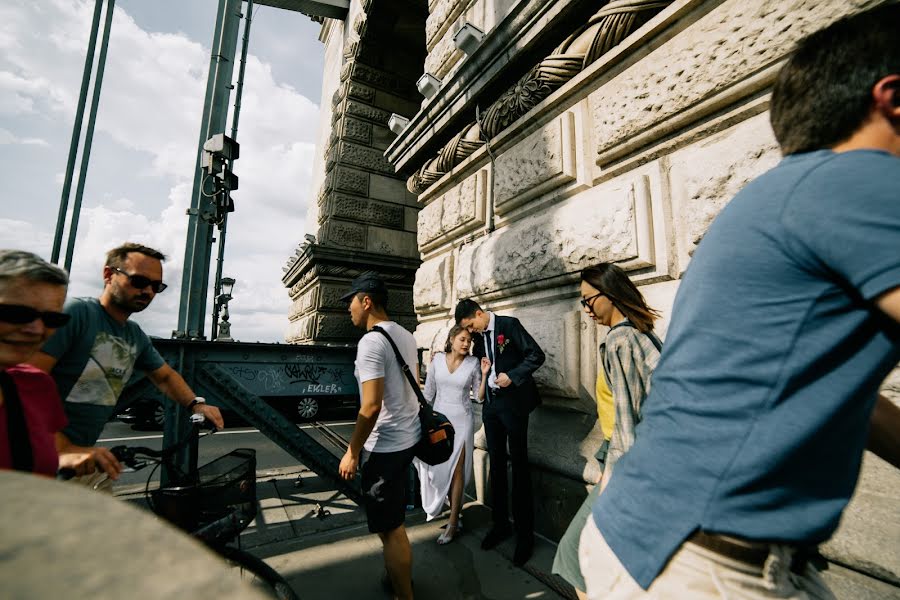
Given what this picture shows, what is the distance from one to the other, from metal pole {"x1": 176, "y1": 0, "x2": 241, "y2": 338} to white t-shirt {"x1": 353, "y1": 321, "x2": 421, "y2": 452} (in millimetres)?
3956

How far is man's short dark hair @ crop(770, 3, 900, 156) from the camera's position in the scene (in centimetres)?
74

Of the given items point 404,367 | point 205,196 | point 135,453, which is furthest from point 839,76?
point 205,196

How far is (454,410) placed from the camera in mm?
3299

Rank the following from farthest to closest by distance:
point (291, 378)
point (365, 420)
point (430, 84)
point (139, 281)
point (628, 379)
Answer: point (430, 84)
point (291, 378)
point (139, 281)
point (365, 420)
point (628, 379)

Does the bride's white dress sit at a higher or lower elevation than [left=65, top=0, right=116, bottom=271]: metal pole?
lower

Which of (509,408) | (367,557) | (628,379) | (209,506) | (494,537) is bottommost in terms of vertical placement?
(367,557)

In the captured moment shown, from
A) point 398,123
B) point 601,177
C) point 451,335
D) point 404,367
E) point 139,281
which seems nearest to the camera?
point 139,281

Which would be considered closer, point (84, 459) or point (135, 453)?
point (84, 459)

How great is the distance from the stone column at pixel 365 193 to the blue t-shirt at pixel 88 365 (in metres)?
4.92

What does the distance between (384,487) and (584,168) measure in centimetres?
241

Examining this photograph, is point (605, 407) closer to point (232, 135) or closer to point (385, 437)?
point (385, 437)

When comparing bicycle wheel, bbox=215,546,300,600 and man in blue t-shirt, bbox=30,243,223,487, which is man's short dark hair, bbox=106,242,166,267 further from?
bicycle wheel, bbox=215,546,300,600

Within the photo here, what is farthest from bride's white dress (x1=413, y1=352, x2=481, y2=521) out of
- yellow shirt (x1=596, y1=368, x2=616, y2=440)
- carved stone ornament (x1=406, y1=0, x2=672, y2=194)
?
carved stone ornament (x1=406, y1=0, x2=672, y2=194)

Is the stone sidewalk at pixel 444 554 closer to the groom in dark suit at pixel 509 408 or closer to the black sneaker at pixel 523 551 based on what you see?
the black sneaker at pixel 523 551
